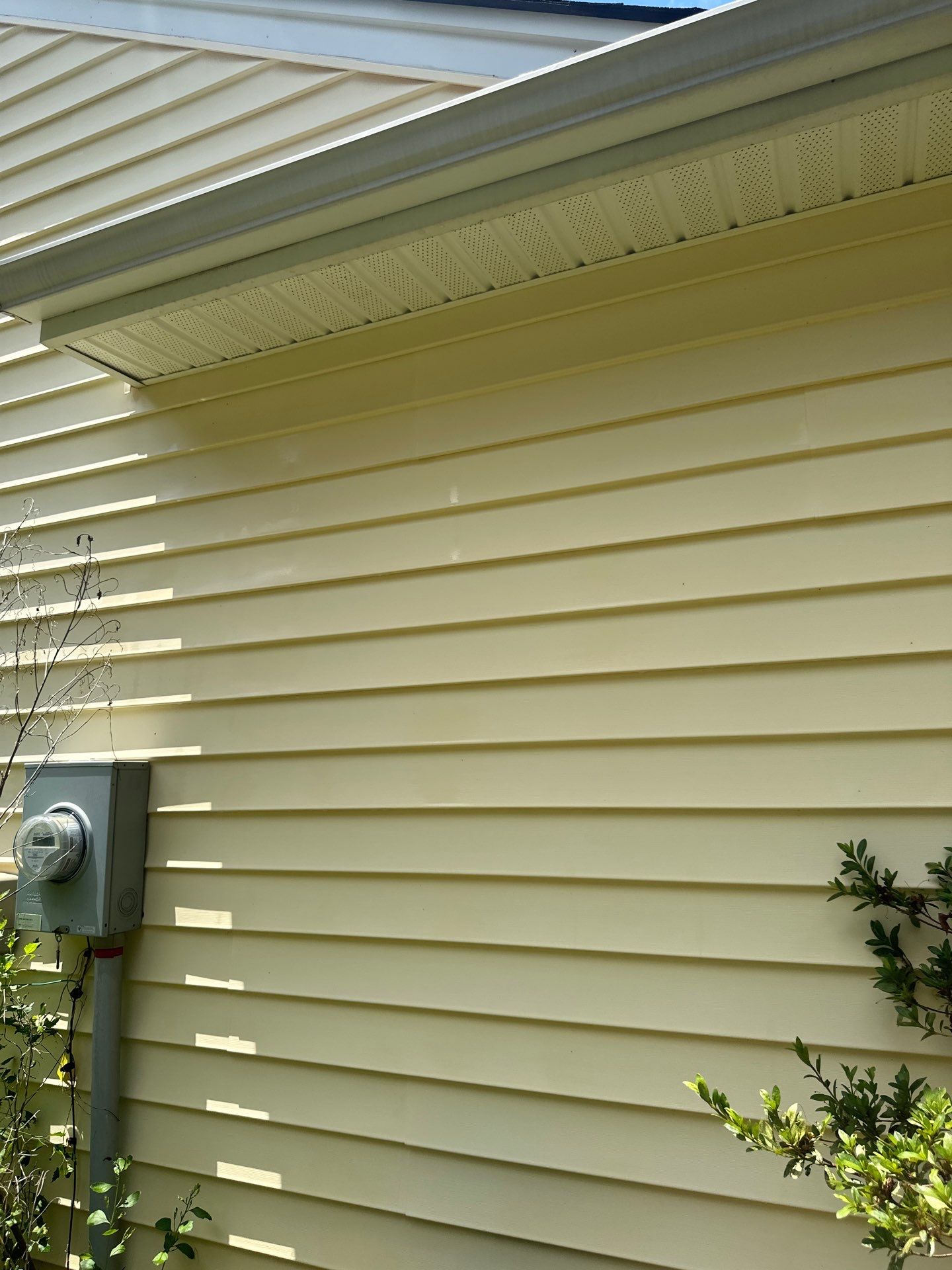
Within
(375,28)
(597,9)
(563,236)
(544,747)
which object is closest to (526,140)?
(563,236)

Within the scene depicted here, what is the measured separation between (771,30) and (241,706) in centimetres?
205

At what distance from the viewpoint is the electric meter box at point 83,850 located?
255 cm

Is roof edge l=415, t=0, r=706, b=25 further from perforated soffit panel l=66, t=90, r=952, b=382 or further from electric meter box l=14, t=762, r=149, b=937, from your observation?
electric meter box l=14, t=762, r=149, b=937

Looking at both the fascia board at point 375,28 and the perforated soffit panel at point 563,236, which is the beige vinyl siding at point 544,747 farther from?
the fascia board at point 375,28

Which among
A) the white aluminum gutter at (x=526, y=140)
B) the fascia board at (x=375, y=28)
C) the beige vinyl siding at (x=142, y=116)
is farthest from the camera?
the beige vinyl siding at (x=142, y=116)

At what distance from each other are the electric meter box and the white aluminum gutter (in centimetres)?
137

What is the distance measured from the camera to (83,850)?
8.45 feet

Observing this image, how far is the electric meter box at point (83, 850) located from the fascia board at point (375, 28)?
223 centimetres

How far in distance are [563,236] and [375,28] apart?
Result: 1074 mm

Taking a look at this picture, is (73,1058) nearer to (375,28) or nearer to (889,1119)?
(889,1119)

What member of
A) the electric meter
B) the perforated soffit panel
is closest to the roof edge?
the perforated soffit panel

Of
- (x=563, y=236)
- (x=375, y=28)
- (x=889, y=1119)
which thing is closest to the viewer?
(x=889, y=1119)

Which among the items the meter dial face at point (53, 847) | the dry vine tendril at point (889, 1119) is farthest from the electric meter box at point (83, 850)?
the dry vine tendril at point (889, 1119)

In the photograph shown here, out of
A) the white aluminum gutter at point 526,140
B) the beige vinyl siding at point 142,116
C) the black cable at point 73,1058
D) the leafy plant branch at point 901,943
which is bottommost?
the black cable at point 73,1058
